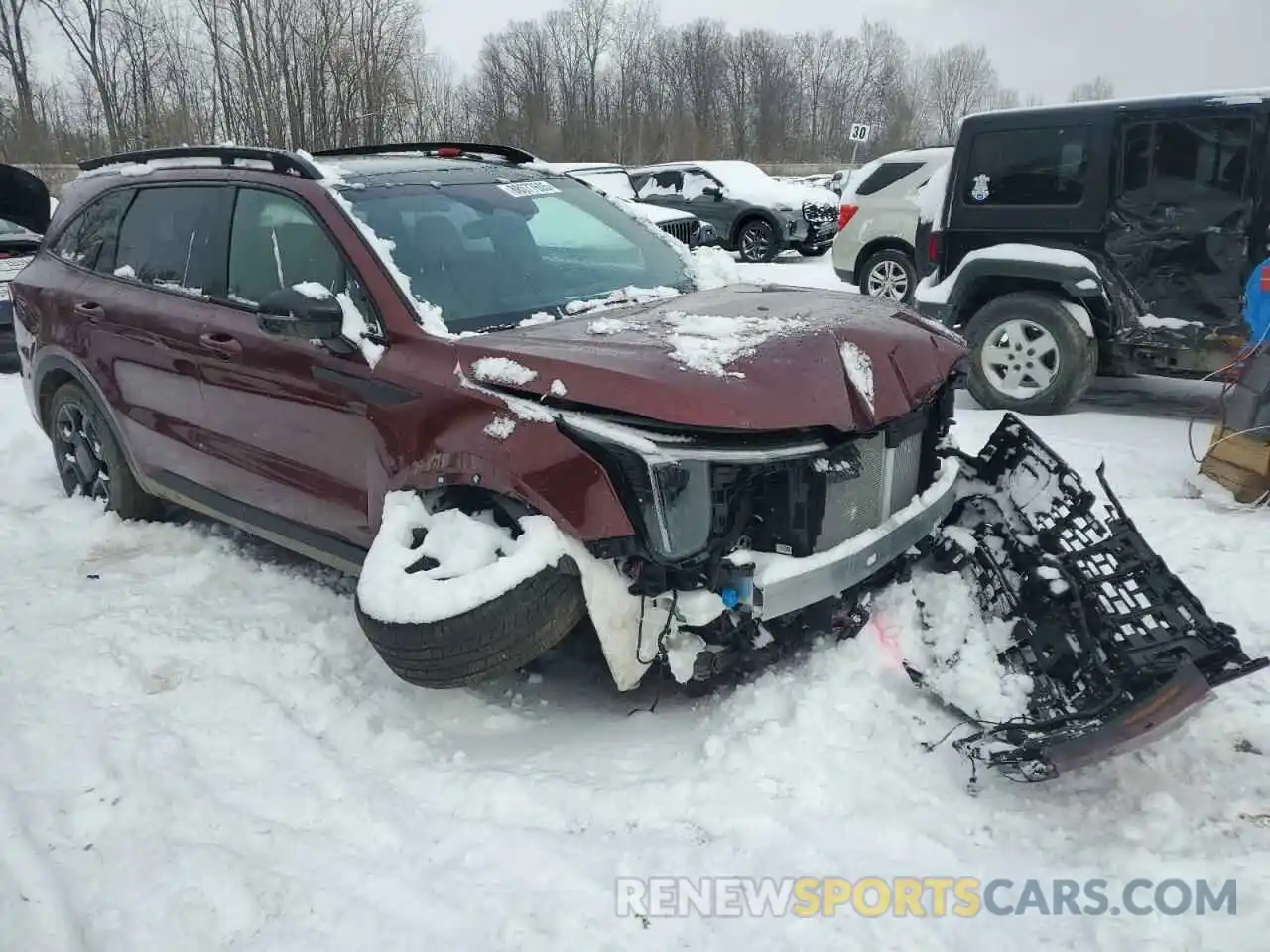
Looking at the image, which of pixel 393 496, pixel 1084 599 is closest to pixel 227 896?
pixel 393 496

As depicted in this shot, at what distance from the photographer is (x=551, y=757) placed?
3021mm

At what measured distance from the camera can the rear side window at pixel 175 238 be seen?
163 inches

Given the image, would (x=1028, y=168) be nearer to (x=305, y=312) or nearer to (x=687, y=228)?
(x=305, y=312)

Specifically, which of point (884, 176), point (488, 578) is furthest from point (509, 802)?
point (884, 176)

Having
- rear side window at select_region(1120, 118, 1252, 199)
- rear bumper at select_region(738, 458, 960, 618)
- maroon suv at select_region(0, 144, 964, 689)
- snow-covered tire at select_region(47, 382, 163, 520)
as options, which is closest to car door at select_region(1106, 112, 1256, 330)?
rear side window at select_region(1120, 118, 1252, 199)

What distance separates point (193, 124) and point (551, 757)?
26292 millimetres

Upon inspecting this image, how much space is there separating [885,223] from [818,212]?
664cm

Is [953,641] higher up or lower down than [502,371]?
lower down

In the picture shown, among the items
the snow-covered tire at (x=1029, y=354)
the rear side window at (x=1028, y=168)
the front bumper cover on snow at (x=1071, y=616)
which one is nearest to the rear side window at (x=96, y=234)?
the front bumper cover on snow at (x=1071, y=616)

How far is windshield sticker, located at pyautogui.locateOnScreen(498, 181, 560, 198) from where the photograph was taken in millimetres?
4114

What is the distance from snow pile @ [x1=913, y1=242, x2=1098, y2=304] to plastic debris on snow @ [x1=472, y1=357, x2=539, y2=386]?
16.4 ft

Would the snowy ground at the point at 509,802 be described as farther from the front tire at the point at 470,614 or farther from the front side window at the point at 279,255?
the front side window at the point at 279,255

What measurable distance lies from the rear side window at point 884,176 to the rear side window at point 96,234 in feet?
26.4

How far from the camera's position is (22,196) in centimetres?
778
